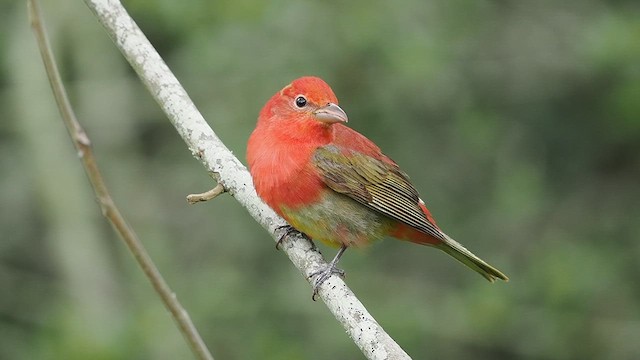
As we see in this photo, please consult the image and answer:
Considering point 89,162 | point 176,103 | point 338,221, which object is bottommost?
point 89,162

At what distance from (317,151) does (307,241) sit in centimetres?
37

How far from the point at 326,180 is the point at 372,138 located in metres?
2.37

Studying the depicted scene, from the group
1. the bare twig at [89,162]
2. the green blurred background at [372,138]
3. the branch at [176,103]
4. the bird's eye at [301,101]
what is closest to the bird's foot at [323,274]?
the branch at [176,103]

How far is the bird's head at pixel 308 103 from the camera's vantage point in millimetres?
3973

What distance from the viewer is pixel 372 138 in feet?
20.9

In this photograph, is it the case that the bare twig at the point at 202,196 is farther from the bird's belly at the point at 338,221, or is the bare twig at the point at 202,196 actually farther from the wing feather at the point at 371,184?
the wing feather at the point at 371,184

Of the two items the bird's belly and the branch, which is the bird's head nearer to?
the bird's belly

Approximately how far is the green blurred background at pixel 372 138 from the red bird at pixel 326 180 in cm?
180

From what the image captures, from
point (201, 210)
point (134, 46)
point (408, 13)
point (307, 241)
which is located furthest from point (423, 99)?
point (134, 46)

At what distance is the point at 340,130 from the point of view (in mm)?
4281

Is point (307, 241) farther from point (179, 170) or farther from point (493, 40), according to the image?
point (493, 40)

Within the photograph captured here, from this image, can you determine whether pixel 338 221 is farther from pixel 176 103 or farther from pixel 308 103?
pixel 176 103

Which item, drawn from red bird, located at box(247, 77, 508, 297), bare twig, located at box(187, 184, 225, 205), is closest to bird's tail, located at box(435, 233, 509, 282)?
red bird, located at box(247, 77, 508, 297)

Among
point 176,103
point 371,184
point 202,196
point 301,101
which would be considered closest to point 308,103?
point 301,101
